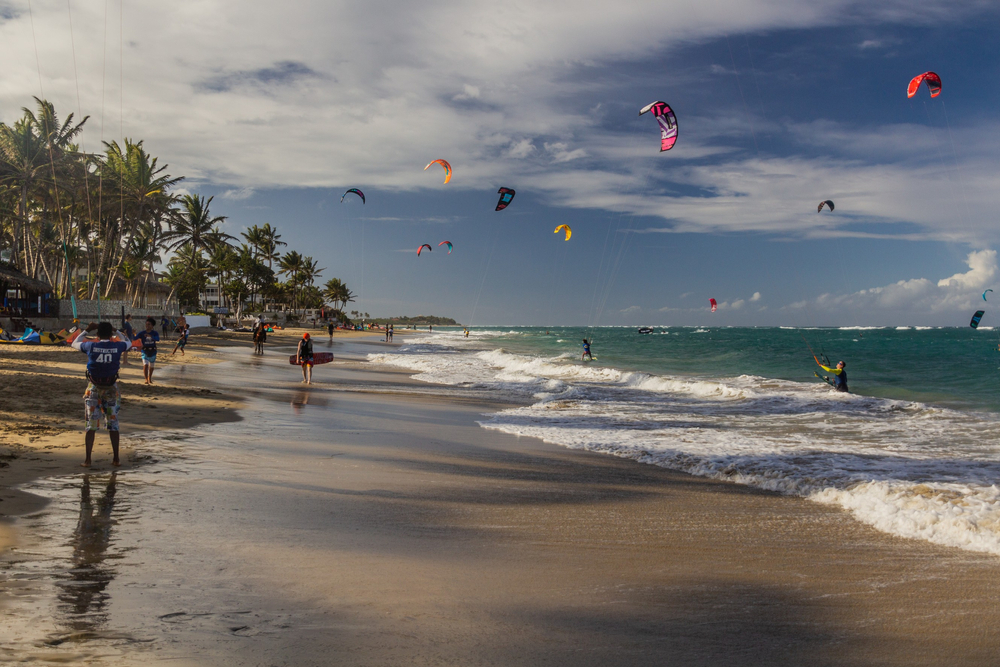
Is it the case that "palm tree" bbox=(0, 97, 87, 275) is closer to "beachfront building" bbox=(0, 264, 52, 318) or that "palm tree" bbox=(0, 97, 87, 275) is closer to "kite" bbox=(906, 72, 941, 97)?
"beachfront building" bbox=(0, 264, 52, 318)

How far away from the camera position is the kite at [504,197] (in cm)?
2598

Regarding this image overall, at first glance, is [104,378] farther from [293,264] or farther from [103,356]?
[293,264]

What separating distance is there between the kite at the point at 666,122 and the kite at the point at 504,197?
33.5 feet

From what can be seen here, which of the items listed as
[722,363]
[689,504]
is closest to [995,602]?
[689,504]

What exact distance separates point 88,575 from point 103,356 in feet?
13.0

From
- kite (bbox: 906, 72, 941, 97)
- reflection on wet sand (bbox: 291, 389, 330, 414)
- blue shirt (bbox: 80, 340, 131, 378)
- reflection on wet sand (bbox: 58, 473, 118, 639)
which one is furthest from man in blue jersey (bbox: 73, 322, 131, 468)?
kite (bbox: 906, 72, 941, 97)

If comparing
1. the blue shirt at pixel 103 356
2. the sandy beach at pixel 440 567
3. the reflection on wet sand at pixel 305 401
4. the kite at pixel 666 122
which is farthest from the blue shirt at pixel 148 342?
the kite at pixel 666 122

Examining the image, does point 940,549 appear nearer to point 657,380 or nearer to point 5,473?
point 5,473

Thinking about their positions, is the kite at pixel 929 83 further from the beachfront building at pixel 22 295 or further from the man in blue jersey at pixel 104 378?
the beachfront building at pixel 22 295

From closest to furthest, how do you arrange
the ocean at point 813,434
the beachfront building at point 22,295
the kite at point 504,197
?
the ocean at point 813,434 < the kite at point 504,197 < the beachfront building at point 22,295

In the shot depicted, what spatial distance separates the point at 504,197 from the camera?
26.3 m

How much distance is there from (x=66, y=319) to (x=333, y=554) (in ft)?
109

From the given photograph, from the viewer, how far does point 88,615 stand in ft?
11.4

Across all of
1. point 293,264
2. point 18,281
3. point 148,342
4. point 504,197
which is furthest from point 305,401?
point 293,264
